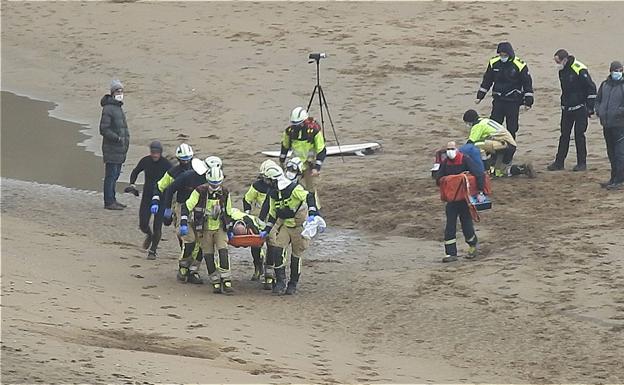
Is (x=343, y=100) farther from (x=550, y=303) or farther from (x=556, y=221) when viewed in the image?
(x=550, y=303)

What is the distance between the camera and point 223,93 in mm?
25641

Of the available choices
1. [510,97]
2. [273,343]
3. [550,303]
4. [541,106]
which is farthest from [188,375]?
[541,106]

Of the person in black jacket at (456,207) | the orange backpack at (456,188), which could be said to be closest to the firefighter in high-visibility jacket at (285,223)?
the orange backpack at (456,188)

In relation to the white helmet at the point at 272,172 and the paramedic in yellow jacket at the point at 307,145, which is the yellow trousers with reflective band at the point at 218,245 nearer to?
the white helmet at the point at 272,172

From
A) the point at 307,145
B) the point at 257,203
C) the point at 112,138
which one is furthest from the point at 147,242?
the point at 112,138

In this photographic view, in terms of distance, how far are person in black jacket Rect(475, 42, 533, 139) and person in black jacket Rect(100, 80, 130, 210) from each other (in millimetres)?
5290

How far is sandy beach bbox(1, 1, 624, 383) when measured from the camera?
1278 cm

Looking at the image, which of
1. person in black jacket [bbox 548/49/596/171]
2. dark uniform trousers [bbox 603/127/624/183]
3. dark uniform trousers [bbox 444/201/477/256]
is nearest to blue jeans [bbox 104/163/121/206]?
dark uniform trousers [bbox 444/201/477/256]

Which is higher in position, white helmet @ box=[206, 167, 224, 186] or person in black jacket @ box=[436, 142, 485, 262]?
white helmet @ box=[206, 167, 224, 186]

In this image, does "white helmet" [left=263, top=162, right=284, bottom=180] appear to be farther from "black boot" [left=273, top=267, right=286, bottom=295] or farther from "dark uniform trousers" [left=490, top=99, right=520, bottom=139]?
"dark uniform trousers" [left=490, top=99, right=520, bottom=139]

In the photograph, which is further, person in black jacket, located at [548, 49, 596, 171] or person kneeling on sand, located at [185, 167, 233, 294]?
person in black jacket, located at [548, 49, 596, 171]

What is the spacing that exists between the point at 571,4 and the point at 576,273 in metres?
14.7

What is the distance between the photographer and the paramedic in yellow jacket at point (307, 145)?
17.6 metres

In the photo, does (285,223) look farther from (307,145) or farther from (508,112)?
(508,112)
